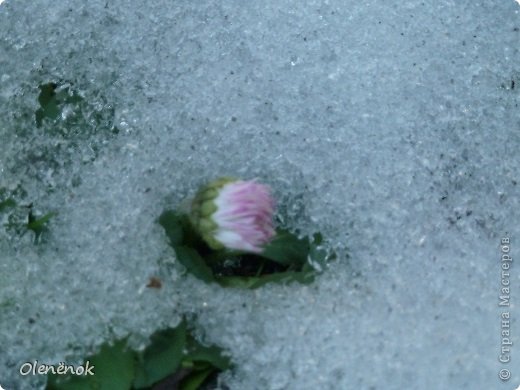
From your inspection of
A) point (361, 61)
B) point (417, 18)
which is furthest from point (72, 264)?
point (417, 18)

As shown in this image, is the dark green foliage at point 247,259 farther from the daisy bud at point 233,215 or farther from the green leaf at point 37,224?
the green leaf at point 37,224

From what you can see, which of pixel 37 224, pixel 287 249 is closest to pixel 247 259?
pixel 287 249

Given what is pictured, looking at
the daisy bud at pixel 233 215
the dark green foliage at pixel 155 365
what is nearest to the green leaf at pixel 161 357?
the dark green foliage at pixel 155 365

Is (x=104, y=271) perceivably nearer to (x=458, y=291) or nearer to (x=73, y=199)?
(x=73, y=199)

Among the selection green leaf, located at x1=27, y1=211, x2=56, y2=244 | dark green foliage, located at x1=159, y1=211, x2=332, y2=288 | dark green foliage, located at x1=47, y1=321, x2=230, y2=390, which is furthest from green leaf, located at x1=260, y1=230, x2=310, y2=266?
green leaf, located at x1=27, y1=211, x2=56, y2=244

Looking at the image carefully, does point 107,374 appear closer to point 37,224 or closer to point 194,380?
point 194,380

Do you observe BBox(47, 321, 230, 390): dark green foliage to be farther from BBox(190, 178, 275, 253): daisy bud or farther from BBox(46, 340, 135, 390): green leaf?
BBox(190, 178, 275, 253): daisy bud
